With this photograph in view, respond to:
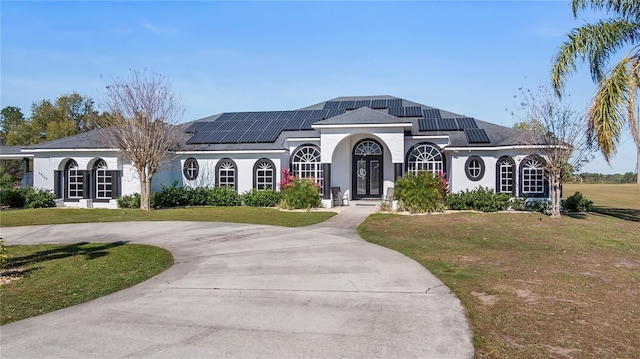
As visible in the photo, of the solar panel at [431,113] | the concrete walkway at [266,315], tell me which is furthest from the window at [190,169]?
the concrete walkway at [266,315]

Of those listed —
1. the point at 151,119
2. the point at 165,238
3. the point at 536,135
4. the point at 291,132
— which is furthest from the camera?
the point at 291,132

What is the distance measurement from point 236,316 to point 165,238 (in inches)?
261

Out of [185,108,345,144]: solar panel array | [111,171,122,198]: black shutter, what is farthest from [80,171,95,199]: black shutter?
[185,108,345,144]: solar panel array

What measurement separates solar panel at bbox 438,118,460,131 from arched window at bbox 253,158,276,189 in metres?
9.35

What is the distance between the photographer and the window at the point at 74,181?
2202 cm

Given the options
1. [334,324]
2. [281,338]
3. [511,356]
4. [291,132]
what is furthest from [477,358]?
[291,132]

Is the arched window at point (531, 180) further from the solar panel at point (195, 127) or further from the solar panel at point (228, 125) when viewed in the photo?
the solar panel at point (195, 127)

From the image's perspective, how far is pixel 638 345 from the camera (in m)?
4.05

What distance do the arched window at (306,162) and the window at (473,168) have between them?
294 inches

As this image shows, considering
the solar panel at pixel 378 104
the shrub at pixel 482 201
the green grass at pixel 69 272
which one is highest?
the solar panel at pixel 378 104

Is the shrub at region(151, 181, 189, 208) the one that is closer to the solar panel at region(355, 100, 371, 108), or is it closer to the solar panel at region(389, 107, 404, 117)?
the solar panel at region(355, 100, 371, 108)

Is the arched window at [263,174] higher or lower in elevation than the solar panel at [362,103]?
lower

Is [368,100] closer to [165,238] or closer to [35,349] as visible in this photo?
[165,238]

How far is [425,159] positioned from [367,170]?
10.5ft
